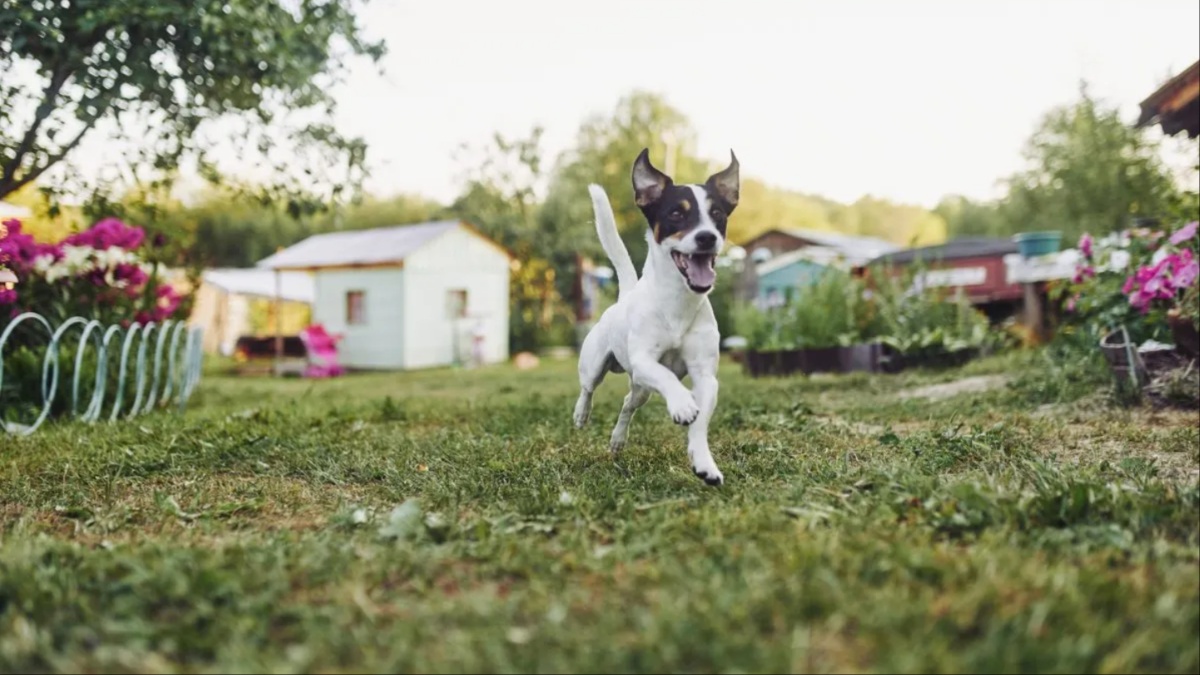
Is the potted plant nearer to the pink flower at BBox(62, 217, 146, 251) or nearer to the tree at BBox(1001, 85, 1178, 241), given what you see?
the pink flower at BBox(62, 217, 146, 251)

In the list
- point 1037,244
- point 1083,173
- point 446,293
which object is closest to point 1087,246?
point 1037,244

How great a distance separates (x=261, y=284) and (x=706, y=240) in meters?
25.6

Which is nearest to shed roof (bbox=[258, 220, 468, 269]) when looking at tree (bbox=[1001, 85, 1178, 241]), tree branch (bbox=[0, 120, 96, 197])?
tree branch (bbox=[0, 120, 96, 197])

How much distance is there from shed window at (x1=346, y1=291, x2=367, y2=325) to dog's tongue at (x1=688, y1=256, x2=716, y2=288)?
1448 centimetres

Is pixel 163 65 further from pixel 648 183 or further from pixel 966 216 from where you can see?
pixel 966 216

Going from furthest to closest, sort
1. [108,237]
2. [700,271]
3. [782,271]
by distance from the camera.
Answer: [782,271], [108,237], [700,271]

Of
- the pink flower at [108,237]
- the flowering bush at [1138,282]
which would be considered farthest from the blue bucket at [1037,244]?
the pink flower at [108,237]

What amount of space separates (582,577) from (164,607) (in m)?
0.94

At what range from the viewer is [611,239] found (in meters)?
4.02

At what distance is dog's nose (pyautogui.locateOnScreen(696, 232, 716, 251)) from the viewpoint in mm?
3127

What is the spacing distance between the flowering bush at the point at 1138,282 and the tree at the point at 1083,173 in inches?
506

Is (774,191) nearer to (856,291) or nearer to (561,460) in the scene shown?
(856,291)

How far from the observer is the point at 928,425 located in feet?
16.1

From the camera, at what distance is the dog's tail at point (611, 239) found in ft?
12.9
